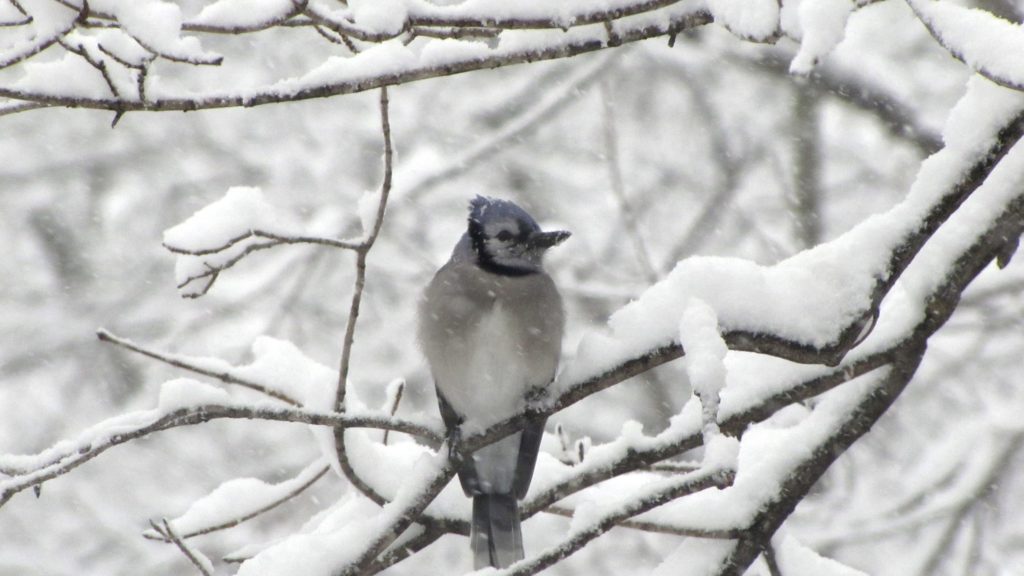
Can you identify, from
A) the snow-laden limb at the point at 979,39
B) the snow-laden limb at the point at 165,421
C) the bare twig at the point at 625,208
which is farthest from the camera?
the bare twig at the point at 625,208

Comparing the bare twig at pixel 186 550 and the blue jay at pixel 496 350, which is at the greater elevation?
the blue jay at pixel 496 350

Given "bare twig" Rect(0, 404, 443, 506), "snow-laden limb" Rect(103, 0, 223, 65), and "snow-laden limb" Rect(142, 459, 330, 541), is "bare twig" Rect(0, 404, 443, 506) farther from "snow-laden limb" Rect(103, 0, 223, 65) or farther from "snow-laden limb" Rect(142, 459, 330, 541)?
"snow-laden limb" Rect(103, 0, 223, 65)

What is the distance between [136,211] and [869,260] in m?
7.12

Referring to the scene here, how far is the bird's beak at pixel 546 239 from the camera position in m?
3.48

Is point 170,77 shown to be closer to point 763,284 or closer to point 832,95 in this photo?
point 832,95

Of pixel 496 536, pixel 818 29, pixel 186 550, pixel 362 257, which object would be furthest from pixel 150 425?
pixel 496 536

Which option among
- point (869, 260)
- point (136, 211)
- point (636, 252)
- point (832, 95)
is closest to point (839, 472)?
point (636, 252)

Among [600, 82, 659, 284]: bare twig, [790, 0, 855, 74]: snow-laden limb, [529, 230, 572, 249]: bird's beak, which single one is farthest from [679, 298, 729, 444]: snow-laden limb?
[600, 82, 659, 284]: bare twig

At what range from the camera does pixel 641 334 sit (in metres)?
2.19

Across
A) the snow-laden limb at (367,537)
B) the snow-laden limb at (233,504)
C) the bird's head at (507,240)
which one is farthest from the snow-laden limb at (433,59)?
the bird's head at (507,240)

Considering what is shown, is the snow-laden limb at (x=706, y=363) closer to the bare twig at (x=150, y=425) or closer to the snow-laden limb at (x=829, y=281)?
the snow-laden limb at (x=829, y=281)

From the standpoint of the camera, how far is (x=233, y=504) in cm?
261

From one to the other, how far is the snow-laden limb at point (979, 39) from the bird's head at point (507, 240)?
70.2 inches

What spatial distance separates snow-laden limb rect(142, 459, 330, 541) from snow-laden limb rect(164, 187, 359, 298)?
0.54 metres
